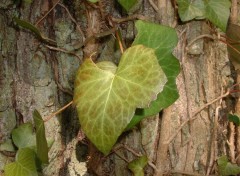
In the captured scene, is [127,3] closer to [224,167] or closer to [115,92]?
[115,92]

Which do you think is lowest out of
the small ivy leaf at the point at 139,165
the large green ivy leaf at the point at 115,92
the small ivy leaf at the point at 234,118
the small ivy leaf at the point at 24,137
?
the small ivy leaf at the point at 139,165

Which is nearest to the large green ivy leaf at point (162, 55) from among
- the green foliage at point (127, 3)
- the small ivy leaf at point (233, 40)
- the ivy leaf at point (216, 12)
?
the green foliage at point (127, 3)

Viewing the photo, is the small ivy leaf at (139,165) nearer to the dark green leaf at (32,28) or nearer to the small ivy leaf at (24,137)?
the small ivy leaf at (24,137)

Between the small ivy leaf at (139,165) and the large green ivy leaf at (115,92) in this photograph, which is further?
the small ivy leaf at (139,165)

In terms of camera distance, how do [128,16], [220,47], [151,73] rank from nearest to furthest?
[151,73] < [128,16] < [220,47]

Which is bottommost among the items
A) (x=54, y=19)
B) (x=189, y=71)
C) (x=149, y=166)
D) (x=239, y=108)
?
(x=149, y=166)

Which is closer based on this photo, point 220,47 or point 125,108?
point 125,108

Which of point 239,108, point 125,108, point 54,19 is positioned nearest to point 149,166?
point 125,108

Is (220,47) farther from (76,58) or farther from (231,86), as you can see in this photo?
(76,58)
